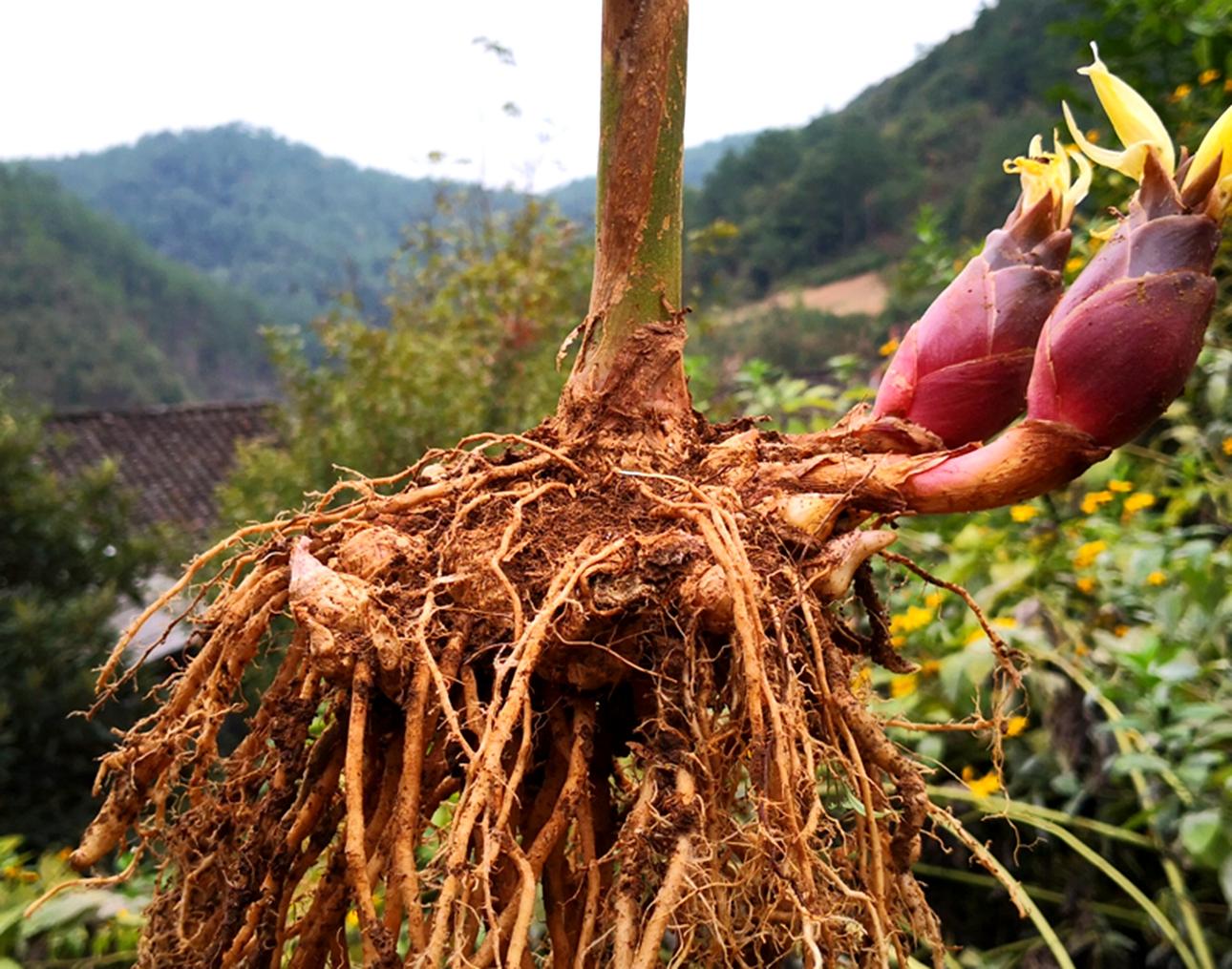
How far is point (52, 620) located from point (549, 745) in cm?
404

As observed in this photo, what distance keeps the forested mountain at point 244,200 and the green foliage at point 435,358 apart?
1641 cm

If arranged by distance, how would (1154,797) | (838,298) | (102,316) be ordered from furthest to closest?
(102,316) < (838,298) < (1154,797)

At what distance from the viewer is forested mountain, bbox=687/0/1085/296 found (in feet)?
38.0

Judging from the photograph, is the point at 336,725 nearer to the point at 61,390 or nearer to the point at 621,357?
the point at 621,357

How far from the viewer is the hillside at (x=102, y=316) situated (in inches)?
689

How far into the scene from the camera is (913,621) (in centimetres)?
181

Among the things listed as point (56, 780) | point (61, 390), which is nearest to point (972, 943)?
point (56, 780)

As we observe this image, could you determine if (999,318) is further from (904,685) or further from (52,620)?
(52,620)

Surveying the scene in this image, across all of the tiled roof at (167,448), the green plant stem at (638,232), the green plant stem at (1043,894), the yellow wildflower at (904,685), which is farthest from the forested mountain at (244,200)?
the green plant stem at (638,232)

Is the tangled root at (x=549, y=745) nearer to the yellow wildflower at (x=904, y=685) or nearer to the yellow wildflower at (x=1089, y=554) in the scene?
the yellow wildflower at (x=904, y=685)

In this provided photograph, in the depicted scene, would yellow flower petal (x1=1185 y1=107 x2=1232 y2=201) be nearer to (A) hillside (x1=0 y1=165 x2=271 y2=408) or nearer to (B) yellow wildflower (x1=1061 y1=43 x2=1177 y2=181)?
(B) yellow wildflower (x1=1061 y1=43 x2=1177 y2=181)

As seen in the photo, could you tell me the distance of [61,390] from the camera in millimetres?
17562

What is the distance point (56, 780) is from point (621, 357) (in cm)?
426

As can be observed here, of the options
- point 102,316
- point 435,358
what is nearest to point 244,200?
point 102,316
